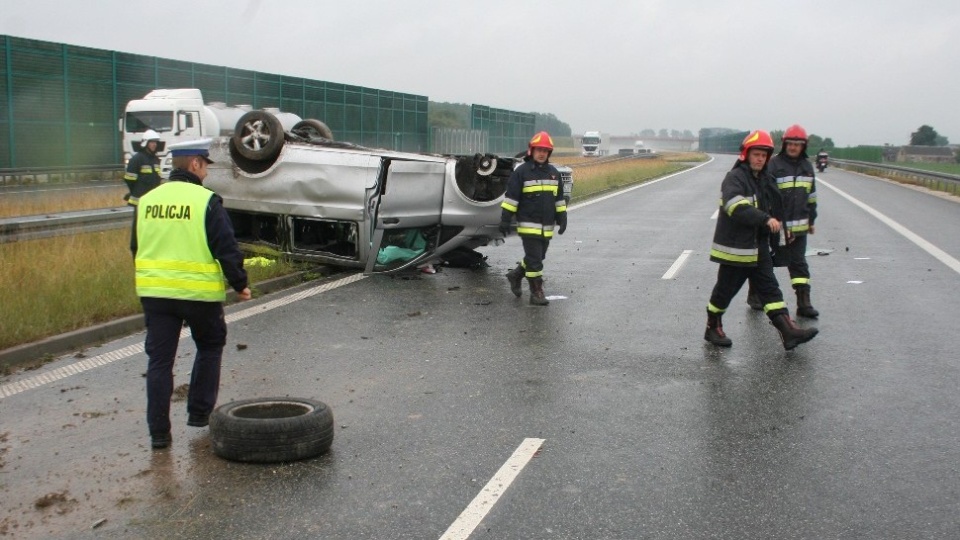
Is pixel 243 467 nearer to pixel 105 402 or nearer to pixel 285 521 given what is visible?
pixel 285 521

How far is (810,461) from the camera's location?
5.12 m

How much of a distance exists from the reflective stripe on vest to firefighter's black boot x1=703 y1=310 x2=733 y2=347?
171 inches

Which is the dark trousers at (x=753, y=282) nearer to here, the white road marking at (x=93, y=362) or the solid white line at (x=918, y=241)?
the white road marking at (x=93, y=362)

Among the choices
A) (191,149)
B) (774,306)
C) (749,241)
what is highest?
(191,149)

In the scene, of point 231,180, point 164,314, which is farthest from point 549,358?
point 231,180

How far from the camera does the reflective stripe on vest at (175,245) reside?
5.18 meters

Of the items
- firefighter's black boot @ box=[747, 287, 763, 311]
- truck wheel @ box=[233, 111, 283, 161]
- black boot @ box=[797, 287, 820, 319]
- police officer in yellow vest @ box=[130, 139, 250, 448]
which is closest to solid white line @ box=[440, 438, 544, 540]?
police officer in yellow vest @ box=[130, 139, 250, 448]

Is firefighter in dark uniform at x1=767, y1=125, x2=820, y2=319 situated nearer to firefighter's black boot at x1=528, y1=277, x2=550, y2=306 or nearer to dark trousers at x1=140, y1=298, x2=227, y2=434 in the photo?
firefighter's black boot at x1=528, y1=277, x2=550, y2=306

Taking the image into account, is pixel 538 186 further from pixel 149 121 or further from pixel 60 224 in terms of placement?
pixel 149 121

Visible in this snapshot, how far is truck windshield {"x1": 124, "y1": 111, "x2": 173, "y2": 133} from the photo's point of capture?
83.7ft

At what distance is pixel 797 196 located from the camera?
29.2 feet

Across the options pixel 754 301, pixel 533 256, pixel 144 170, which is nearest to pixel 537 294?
pixel 533 256

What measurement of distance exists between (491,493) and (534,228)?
5511 mm

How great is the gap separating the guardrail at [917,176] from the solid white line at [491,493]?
2773cm
